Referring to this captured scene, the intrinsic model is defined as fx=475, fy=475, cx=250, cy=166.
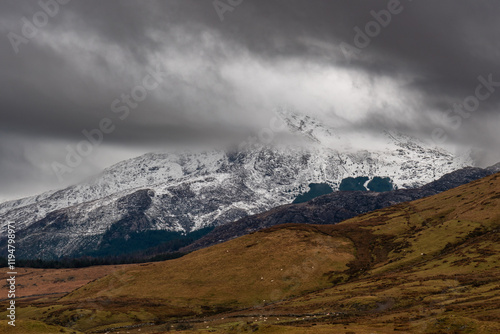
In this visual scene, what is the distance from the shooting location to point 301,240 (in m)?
197

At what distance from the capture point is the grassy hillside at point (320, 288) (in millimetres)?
96594

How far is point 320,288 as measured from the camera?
154 m

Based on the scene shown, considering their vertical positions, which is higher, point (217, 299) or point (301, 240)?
point (301, 240)

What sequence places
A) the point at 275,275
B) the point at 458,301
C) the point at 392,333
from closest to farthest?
the point at 392,333 < the point at 458,301 < the point at 275,275

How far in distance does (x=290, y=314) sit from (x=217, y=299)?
40740 millimetres

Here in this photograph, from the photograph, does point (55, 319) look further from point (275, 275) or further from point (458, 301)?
point (458, 301)

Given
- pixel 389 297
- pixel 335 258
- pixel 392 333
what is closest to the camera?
pixel 392 333

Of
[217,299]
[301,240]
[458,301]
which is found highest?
[301,240]

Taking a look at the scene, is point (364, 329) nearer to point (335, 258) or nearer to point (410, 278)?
point (410, 278)

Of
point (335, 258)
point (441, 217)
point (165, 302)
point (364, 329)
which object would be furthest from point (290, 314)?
point (441, 217)

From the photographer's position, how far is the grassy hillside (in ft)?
317

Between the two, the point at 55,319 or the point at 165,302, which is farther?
the point at 165,302

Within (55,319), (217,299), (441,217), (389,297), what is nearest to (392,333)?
(389,297)

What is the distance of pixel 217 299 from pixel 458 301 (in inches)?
2982
